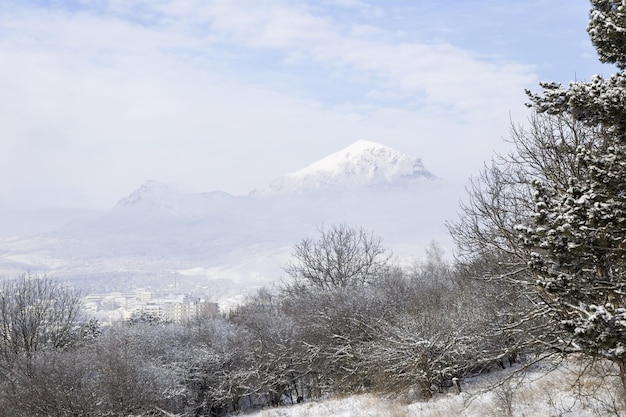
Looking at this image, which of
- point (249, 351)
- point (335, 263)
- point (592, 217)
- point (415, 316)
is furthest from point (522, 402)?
point (335, 263)

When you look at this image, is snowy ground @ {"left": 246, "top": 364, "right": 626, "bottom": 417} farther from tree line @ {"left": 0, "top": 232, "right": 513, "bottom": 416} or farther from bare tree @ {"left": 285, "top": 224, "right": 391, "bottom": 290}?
bare tree @ {"left": 285, "top": 224, "right": 391, "bottom": 290}

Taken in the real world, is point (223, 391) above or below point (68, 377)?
below

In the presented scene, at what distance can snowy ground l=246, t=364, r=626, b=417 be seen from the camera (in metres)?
14.4

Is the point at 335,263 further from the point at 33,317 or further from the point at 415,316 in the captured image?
the point at 33,317

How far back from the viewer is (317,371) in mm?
33969

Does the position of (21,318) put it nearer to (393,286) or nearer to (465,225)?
(393,286)

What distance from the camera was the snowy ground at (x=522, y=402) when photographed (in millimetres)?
14414

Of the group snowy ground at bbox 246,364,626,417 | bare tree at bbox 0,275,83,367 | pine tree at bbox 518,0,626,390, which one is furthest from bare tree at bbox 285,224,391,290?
pine tree at bbox 518,0,626,390

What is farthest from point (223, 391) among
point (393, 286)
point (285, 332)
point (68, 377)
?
point (393, 286)

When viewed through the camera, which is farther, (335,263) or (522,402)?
(335,263)

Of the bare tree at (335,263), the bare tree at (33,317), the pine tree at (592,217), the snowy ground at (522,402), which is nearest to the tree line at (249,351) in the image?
the bare tree at (33,317)

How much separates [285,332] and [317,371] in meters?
3.46

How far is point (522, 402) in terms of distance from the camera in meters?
16.8

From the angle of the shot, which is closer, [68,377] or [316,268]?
[68,377]
